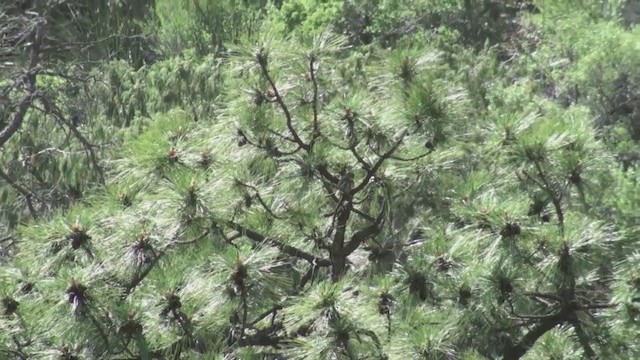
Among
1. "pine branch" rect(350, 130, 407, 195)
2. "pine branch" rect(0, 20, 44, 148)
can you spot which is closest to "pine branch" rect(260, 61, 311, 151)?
"pine branch" rect(350, 130, 407, 195)

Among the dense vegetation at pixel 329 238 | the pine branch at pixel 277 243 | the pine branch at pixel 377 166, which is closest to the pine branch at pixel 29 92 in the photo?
the dense vegetation at pixel 329 238

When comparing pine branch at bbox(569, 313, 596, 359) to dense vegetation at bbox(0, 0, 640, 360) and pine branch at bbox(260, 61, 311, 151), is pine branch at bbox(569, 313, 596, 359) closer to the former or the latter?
dense vegetation at bbox(0, 0, 640, 360)

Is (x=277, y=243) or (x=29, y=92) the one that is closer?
(x=277, y=243)

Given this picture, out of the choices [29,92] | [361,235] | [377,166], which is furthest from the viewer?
[29,92]

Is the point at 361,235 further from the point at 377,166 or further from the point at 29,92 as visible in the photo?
the point at 29,92

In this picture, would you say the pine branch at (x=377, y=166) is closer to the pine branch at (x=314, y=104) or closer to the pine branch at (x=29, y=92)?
the pine branch at (x=314, y=104)

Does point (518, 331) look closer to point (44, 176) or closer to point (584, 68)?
point (44, 176)

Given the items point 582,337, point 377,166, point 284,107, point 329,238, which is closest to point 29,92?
point 329,238

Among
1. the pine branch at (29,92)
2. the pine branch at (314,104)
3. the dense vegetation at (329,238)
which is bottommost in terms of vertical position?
the pine branch at (29,92)

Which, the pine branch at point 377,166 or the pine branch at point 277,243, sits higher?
the pine branch at point 377,166

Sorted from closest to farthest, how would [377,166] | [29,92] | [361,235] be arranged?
[377,166] < [361,235] < [29,92]

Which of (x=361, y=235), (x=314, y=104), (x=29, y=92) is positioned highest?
(x=314, y=104)

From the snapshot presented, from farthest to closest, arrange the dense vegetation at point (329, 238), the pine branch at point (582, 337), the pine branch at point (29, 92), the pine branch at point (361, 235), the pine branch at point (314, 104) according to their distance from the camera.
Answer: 1. the pine branch at point (29, 92)
2. the pine branch at point (361, 235)
3. the pine branch at point (314, 104)
4. the pine branch at point (582, 337)
5. the dense vegetation at point (329, 238)

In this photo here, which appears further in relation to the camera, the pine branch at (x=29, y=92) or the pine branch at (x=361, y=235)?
the pine branch at (x=29, y=92)
